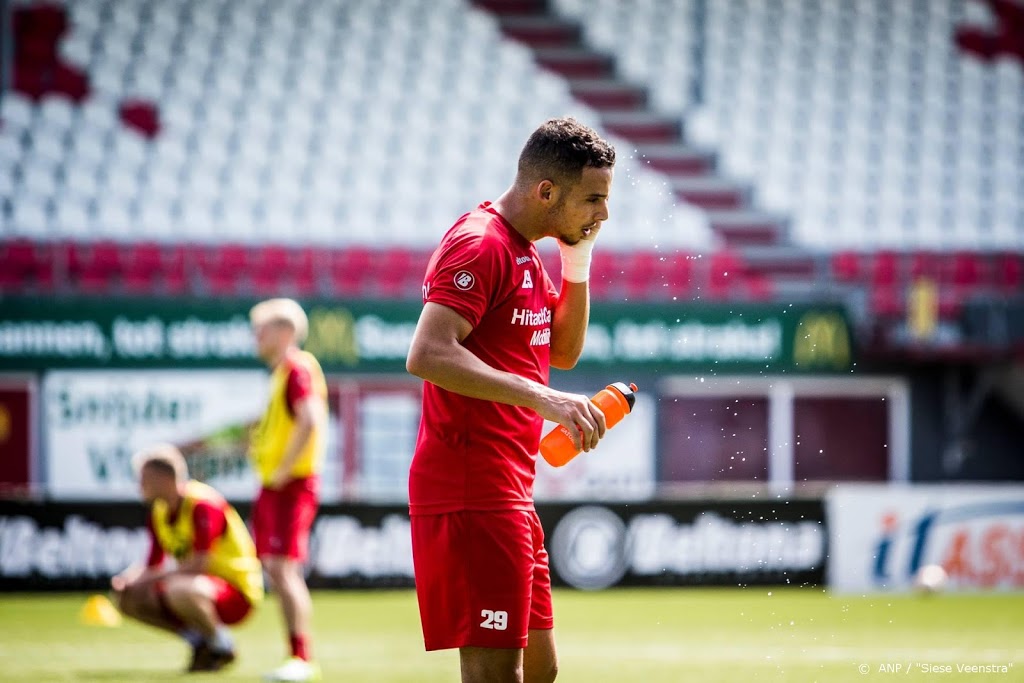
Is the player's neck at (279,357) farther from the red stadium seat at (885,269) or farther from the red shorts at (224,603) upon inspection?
the red stadium seat at (885,269)

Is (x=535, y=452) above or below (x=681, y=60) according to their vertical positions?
below

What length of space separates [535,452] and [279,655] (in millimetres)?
5577

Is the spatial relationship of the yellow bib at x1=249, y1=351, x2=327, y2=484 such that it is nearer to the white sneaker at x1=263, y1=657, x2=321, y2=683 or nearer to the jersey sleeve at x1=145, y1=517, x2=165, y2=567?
the jersey sleeve at x1=145, y1=517, x2=165, y2=567

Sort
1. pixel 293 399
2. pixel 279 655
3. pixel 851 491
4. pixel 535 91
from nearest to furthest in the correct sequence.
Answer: pixel 293 399 < pixel 279 655 < pixel 851 491 < pixel 535 91

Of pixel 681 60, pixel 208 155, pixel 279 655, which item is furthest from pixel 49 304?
pixel 681 60

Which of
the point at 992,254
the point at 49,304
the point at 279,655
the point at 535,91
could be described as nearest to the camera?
the point at 279,655

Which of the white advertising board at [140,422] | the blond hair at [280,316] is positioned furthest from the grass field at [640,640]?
the white advertising board at [140,422]

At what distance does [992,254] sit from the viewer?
17.9m

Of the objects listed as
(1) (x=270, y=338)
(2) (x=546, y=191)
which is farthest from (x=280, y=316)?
(2) (x=546, y=191)

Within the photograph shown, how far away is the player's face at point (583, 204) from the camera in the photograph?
3922 millimetres

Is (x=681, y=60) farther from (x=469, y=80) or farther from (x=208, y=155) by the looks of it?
(x=208, y=155)

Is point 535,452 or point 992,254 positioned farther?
point 992,254

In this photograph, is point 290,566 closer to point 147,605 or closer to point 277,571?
point 277,571

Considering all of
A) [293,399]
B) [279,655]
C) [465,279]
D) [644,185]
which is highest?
[644,185]
